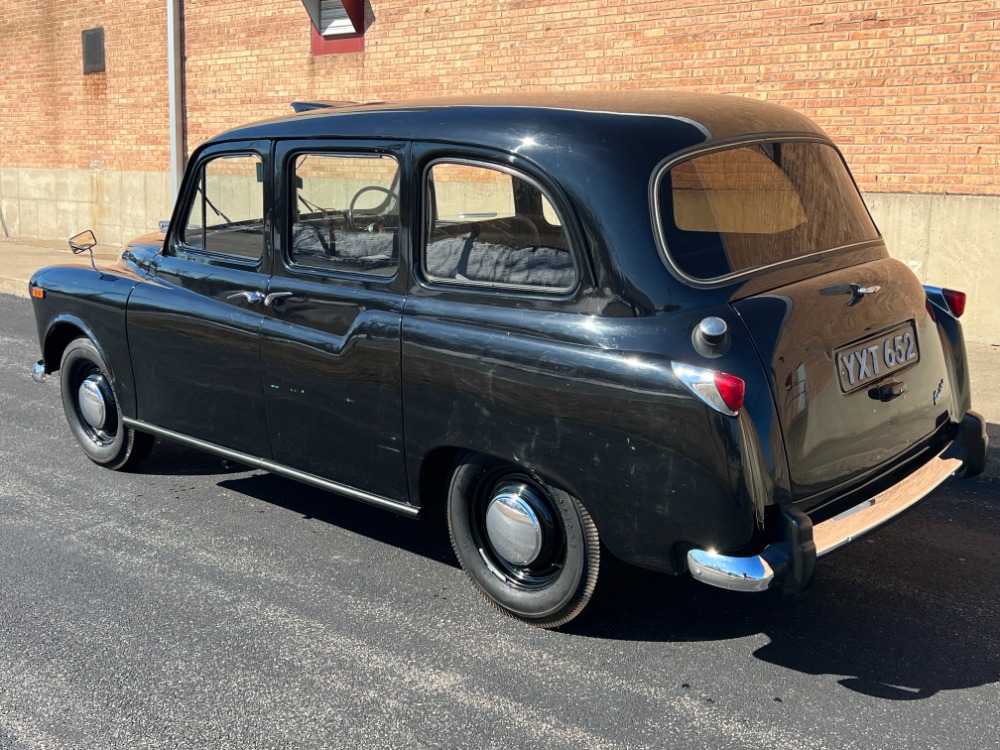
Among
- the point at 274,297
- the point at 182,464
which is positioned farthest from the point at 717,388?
the point at 182,464

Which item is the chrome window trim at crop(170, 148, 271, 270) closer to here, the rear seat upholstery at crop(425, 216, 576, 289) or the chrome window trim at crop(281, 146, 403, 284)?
the chrome window trim at crop(281, 146, 403, 284)

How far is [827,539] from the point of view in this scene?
130 inches

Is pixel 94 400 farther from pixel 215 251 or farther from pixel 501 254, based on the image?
pixel 501 254

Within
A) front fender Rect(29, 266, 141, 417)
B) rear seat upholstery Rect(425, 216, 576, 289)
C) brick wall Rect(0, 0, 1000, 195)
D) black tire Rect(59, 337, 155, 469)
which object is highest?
brick wall Rect(0, 0, 1000, 195)

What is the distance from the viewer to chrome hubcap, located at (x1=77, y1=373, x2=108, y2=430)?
5484 millimetres

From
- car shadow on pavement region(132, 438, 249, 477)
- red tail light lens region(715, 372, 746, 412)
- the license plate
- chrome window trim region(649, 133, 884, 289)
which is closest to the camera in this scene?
red tail light lens region(715, 372, 746, 412)

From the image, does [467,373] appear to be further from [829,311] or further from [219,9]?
[219,9]

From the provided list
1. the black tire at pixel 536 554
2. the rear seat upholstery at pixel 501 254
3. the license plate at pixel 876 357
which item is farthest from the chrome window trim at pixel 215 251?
the license plate at pixel 876 357

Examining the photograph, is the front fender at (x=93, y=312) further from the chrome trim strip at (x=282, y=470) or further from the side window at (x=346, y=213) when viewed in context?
the side window at (x=346, y=213)

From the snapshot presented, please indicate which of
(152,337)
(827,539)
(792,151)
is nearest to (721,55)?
(792,151)

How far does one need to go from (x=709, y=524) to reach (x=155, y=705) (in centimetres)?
183

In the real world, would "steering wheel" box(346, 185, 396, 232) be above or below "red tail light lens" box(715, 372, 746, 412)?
above

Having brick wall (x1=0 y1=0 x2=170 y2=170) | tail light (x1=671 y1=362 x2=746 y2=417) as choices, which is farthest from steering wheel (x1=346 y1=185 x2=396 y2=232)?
brick wall (x1=0 y1=0 x2=170 y2=170)

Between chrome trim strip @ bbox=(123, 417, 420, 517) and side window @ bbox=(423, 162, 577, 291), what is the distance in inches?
35.8
